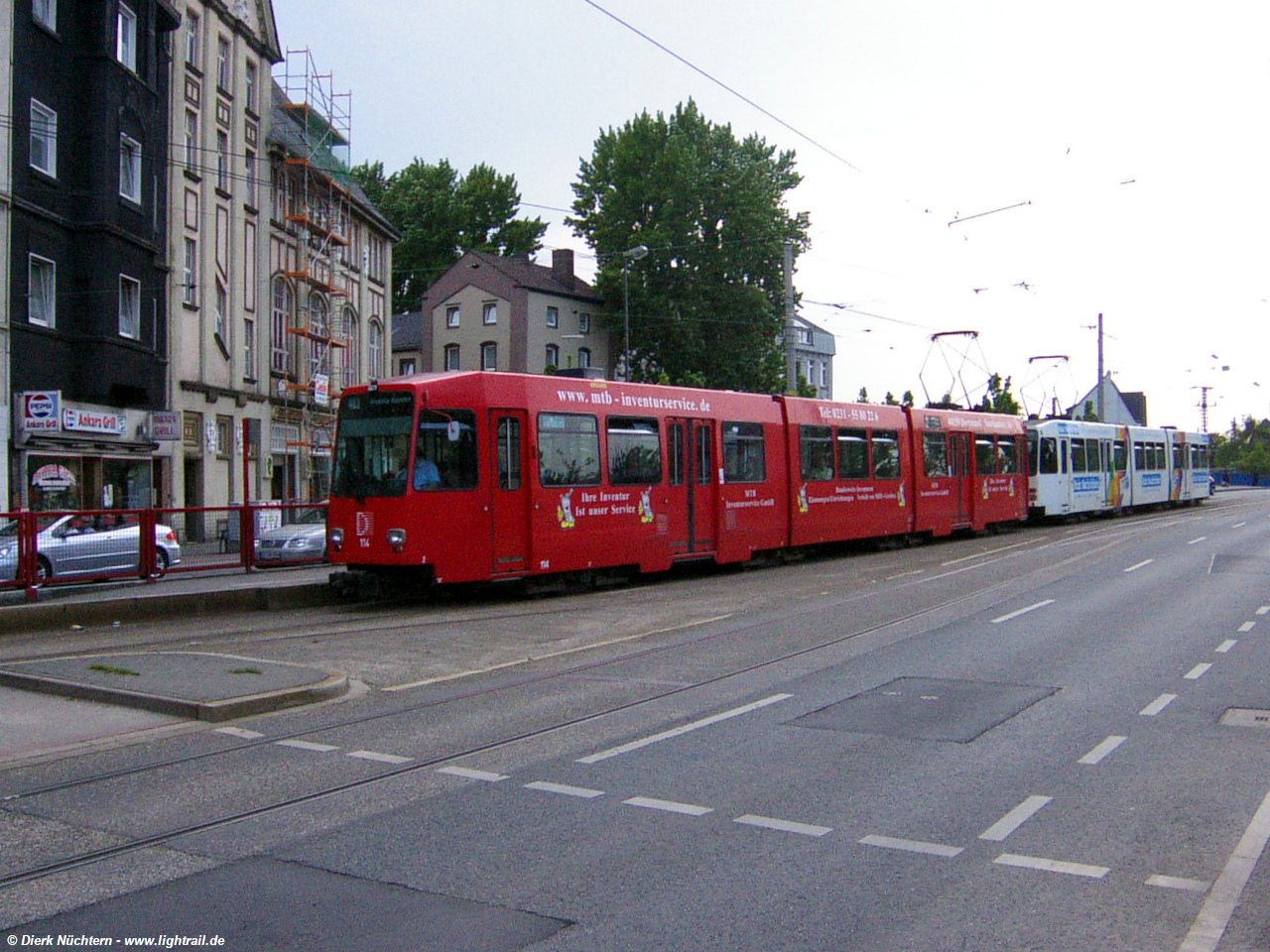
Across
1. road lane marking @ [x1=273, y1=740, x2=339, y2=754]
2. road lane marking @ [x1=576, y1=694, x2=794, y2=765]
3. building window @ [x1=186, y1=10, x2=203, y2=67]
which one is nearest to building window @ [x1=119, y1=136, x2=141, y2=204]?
building window @ [x1=186, y1=10, x2=203, y2=67]

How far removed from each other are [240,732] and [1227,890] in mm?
6218

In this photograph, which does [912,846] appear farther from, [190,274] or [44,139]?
[190,274]

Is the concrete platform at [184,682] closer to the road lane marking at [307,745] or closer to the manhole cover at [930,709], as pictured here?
the road lane marking at [307,745]

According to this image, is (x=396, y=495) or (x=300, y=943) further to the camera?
(x=396, y=495)

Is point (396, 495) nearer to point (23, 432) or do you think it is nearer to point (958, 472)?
point (23, 432)

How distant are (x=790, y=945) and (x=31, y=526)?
14003mm

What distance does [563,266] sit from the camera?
64.6 metres

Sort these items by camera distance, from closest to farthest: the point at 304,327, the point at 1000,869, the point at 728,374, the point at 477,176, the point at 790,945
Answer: the point at 790,945
the point at 1000,869
the point at 304,327
the point at 728,374
the point at 477,176

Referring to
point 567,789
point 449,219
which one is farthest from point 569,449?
point 449,219

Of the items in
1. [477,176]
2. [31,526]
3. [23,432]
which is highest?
[477,176]

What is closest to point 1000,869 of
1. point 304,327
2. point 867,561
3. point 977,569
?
point 977,569

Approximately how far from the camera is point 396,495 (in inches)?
601

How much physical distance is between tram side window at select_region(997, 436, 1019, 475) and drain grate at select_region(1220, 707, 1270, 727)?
23.4m

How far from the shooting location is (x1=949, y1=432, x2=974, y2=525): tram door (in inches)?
1134
